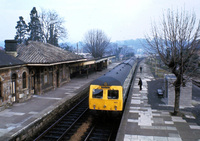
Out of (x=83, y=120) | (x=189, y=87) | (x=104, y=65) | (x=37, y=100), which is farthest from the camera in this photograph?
(x=104, y=65)

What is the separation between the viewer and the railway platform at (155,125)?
28.7 feet

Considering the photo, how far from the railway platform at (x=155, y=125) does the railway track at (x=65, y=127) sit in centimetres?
285

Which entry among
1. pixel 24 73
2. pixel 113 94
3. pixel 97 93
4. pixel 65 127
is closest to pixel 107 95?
pixel 113 94

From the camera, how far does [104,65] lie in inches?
1719

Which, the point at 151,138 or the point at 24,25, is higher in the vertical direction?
the point at 24,25

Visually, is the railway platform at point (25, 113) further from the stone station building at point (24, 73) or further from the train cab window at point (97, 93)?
the train cab window at point (97, 93)

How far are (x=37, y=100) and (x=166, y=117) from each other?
9616 mm

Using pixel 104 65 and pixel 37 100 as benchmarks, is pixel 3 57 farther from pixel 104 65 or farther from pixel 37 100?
pixel 104 65

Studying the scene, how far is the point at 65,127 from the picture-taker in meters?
11.4

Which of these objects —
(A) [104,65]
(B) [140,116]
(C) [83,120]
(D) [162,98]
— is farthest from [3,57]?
(A) [104,65]

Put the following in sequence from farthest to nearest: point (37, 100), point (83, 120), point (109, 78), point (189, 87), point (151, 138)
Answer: point (37, 100)
point (189, 87)
point (83, 120)
point (109, 78)
point (151, 138)

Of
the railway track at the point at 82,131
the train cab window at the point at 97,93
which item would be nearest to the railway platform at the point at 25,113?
the railway track at the point at 82,131

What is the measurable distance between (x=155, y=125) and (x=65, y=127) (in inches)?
199

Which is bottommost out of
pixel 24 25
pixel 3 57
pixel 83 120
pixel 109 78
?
pixel 83 120
